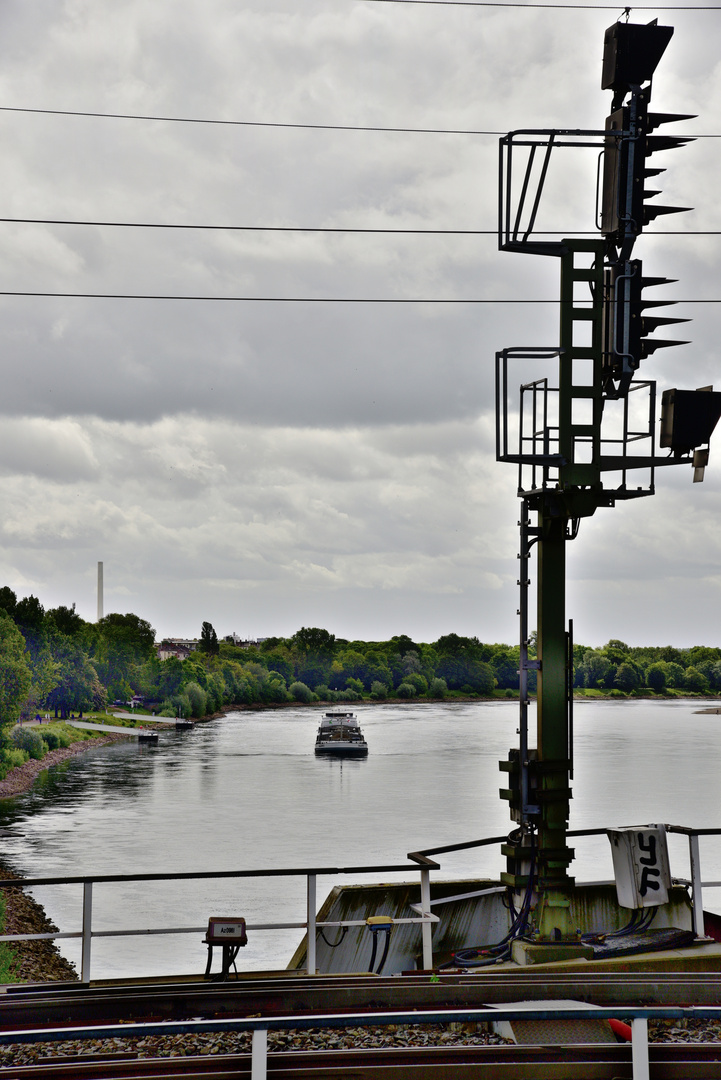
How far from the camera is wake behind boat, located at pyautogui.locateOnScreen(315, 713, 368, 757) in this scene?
74.9m

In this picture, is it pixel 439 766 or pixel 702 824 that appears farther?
pixel 439 766

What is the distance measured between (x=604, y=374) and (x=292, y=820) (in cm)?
3879

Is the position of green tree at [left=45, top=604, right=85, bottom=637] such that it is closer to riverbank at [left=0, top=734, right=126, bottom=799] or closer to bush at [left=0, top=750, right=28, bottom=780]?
riverbank at [left=0, top=734, right=126, bottom=799]

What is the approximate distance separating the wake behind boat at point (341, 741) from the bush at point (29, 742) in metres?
20.7

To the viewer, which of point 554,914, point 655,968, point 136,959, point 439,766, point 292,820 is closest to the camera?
point 655,968

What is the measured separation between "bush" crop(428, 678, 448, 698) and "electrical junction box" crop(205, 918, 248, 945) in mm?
159447

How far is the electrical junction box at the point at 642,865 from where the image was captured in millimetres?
9633

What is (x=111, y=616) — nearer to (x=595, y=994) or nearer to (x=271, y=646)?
(x=271, y=646)

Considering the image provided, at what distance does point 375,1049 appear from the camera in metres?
5.60

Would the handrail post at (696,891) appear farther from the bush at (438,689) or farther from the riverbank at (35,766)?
the bush at (438,689)

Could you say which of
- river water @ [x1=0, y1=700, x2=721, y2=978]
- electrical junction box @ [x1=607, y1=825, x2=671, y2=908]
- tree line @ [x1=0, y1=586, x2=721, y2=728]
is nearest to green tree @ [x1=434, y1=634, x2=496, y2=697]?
tree line @ [x1=0, y1=586, x2=721, y2=728]

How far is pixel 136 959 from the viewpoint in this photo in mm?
23844

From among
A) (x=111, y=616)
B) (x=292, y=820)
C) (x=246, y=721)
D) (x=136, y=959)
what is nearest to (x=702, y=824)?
(x=292, y=820)

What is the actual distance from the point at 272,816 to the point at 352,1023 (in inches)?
1751
